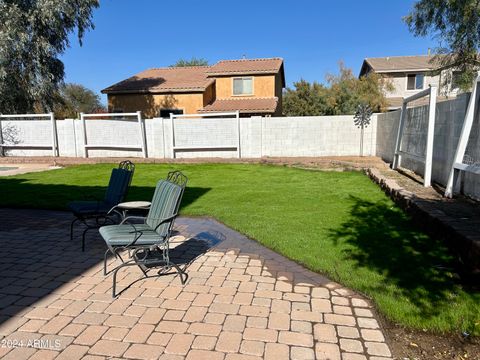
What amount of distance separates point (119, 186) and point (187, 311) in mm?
2840

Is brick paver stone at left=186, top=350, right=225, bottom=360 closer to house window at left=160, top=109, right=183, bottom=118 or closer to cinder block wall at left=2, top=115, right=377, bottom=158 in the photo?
cinder block wall at left=2, top=115, right=377, bottom=158

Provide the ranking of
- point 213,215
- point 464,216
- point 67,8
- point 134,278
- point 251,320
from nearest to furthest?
point 251,320 < point 134,278 < point 464,216 < point 213,215 < point 67,8

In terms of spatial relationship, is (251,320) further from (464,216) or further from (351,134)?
(351,134)

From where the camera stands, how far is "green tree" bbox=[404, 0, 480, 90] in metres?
14.4

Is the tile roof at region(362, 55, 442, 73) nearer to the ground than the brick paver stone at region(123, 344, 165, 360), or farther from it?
farther from it

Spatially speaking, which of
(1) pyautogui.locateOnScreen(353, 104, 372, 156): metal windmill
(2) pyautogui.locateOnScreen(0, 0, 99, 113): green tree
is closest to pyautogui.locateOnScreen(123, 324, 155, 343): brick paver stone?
(1) pyautogui.locateOnScreen(353, 104, 372, 156): metal windmill

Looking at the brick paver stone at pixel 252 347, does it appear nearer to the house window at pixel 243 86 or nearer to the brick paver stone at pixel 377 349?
the brick paver stone at pixel 377 349

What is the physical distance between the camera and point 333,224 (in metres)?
5.90

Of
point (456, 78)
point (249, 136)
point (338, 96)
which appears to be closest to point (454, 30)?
point (456, 78)

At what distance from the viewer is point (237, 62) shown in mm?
25078

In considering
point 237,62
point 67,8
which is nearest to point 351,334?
point 67,8

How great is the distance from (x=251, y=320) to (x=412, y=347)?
1.25 meters

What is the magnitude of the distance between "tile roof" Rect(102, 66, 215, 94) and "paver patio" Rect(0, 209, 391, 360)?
62.1 ft

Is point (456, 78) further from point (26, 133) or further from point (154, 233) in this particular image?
point (26, 133)
